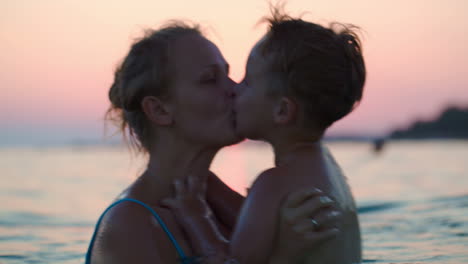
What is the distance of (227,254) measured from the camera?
3.35 meters

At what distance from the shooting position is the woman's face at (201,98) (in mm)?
3684

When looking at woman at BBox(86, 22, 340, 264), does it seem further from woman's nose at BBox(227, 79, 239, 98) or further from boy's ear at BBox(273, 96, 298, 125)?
boy's ear at BBox(273, 96, 298, 125)

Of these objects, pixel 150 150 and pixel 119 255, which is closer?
pixel 119 255

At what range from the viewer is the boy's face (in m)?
3.47

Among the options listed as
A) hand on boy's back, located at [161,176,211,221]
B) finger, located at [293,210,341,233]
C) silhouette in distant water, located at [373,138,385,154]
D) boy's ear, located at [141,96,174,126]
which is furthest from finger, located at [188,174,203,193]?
silhouette in distant water, located at [373,138,385,154]

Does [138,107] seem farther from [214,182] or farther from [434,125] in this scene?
[434,125]

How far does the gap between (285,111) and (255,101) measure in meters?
0.22

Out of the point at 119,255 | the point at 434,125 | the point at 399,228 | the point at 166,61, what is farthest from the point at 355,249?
the point at 434,125

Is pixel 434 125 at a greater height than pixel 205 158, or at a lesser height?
lesser

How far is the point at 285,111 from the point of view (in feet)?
11.1

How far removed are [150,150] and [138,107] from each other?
0.89 feet

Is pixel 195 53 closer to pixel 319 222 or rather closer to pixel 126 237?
pixel 126 237

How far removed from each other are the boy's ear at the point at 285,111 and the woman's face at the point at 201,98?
381 millimetres

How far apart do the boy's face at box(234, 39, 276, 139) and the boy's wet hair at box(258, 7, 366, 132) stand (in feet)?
0.18
